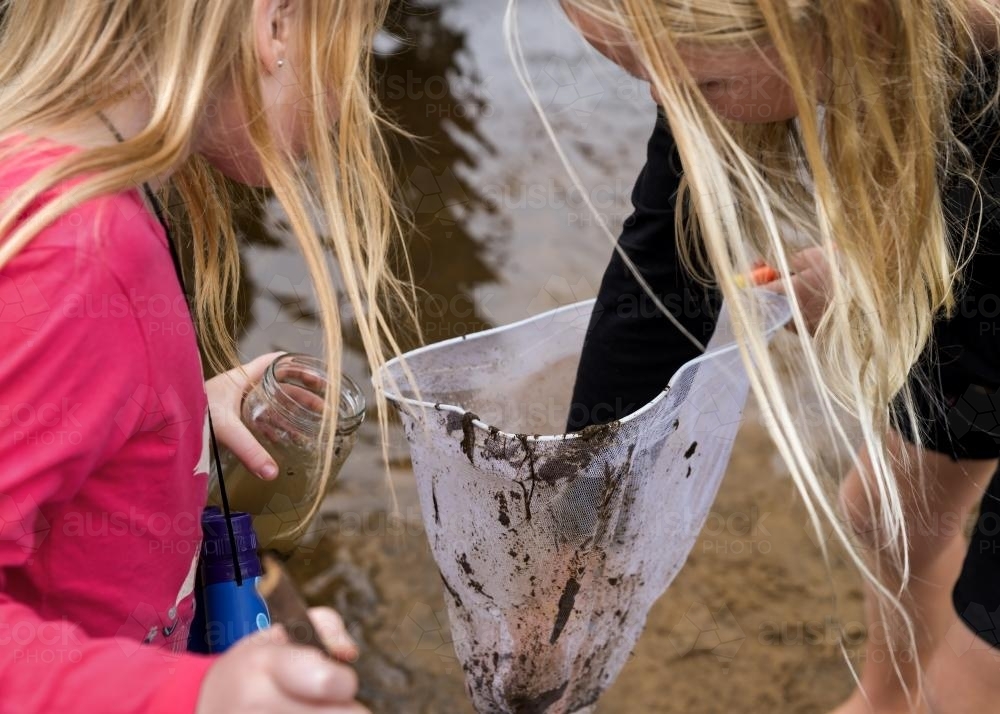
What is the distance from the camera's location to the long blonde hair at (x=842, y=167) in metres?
0.92

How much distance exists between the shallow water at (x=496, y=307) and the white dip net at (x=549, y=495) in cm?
43

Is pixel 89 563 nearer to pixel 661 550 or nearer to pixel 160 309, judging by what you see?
pixel 160 309

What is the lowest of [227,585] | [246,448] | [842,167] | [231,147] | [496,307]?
[496,307]

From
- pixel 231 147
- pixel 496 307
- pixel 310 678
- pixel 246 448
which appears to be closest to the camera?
pixel 310 678

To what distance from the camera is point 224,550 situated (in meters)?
1.06

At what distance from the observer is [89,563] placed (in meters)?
0.88

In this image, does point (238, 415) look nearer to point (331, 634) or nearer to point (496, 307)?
point (331, 634)

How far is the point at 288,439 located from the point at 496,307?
131 centimetres

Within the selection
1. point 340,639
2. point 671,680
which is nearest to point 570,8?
point 340,639

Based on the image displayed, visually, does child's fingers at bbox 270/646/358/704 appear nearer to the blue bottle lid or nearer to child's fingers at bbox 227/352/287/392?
the blue bottle lid

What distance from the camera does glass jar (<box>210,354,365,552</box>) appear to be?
3.66 feet

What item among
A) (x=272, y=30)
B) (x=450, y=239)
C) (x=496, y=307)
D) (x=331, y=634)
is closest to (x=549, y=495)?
(x=331, y=634)

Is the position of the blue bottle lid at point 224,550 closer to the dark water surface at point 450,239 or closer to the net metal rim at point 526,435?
the net metal rim at point 526,435

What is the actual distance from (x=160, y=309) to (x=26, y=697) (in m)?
0.31
